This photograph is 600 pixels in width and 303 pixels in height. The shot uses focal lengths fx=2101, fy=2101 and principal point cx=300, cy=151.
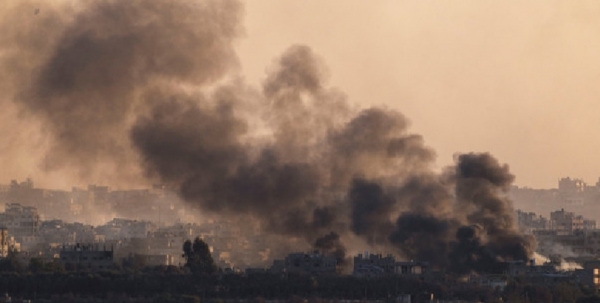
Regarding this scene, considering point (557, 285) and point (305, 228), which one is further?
point (305, 228)

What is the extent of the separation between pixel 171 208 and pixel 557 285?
81162mm

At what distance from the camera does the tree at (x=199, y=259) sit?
106m

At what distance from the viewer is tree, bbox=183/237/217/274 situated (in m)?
106

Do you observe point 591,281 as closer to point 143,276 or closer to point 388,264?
point 388,264

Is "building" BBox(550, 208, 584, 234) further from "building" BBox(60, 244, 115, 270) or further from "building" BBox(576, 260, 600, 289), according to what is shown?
"building" BBox(60, 244, 115, 270)

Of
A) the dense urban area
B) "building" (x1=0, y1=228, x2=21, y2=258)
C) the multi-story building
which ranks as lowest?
the dense urban area

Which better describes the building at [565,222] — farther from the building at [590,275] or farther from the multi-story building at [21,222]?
the building at [590,275]

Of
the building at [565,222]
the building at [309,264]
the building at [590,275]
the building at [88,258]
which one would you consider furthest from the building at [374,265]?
the building at [565,222]

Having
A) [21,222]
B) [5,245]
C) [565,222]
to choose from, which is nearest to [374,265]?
[5,245]

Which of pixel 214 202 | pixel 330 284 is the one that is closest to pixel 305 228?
pixel 214 202

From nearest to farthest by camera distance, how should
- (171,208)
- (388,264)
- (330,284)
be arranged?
(330,284) < (388,264) < (171,208)

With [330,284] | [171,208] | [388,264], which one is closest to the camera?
[330,284]

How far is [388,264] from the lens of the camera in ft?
347

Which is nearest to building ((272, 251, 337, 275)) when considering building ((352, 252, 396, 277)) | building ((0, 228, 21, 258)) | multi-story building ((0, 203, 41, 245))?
Answer: building ((352, 252, 396, 277))
